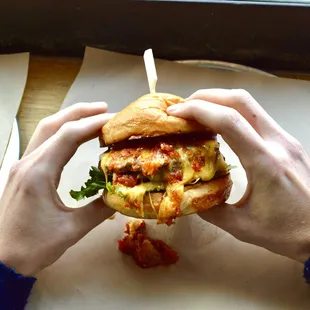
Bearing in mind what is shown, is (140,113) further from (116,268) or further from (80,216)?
(116,268)

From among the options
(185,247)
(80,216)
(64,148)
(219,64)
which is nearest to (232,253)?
(185,247)

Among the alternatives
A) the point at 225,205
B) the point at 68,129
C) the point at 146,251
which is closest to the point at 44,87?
the point at 68,129

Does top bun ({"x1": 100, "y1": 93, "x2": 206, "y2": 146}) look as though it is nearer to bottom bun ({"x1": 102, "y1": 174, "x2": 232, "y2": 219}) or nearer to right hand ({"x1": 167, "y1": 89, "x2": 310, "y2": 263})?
right hand ({"x1": 167, "y1": 89, "x2": 310, "y2": 263})

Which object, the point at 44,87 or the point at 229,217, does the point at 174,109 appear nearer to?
the point at 229,217

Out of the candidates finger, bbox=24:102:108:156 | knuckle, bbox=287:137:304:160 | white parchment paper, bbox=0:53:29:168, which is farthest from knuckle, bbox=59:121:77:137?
knuckle, bbox=287:137:304:160

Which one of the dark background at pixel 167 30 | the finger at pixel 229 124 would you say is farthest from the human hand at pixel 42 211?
the dark background at pixel 167 30

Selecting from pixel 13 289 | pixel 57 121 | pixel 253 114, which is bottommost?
pixel 13 289

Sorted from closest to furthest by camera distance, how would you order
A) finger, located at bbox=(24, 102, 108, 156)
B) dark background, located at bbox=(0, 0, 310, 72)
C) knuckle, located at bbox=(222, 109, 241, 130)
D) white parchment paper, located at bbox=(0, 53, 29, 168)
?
knuckle, located at bbox=(222, 109, 241, 130)
finger, located at bbox=(24, 102, 108, 156)
white parchment paper, located at bbox=(0, 53, 29, 168)
dark background, located at bbox=(0, 0, 310, 72)
